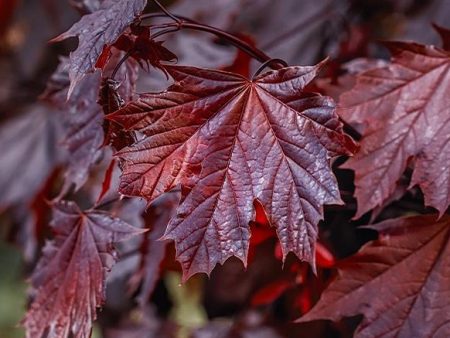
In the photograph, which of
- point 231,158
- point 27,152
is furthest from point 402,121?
point 27,152

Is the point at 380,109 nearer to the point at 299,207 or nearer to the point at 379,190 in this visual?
the point at 379,190

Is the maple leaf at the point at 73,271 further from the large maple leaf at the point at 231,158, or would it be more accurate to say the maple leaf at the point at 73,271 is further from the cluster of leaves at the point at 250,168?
the large maple leaf at the point at 231,158

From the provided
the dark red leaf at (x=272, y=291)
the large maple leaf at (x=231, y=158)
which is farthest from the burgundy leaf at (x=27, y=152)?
the large maple leaf at (x=231, y=158)

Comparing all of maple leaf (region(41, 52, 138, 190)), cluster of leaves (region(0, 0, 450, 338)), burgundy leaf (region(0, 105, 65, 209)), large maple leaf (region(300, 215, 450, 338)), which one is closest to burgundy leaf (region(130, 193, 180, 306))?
cluster of leaves (region(0, 0, 450, 338))

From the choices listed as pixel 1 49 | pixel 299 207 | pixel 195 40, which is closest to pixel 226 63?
pixel 195 40

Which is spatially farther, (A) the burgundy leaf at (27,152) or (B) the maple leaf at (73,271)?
(A) the burgundy leaf at (27,152)

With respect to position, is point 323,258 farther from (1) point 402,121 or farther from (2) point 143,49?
(2) point 143,49
